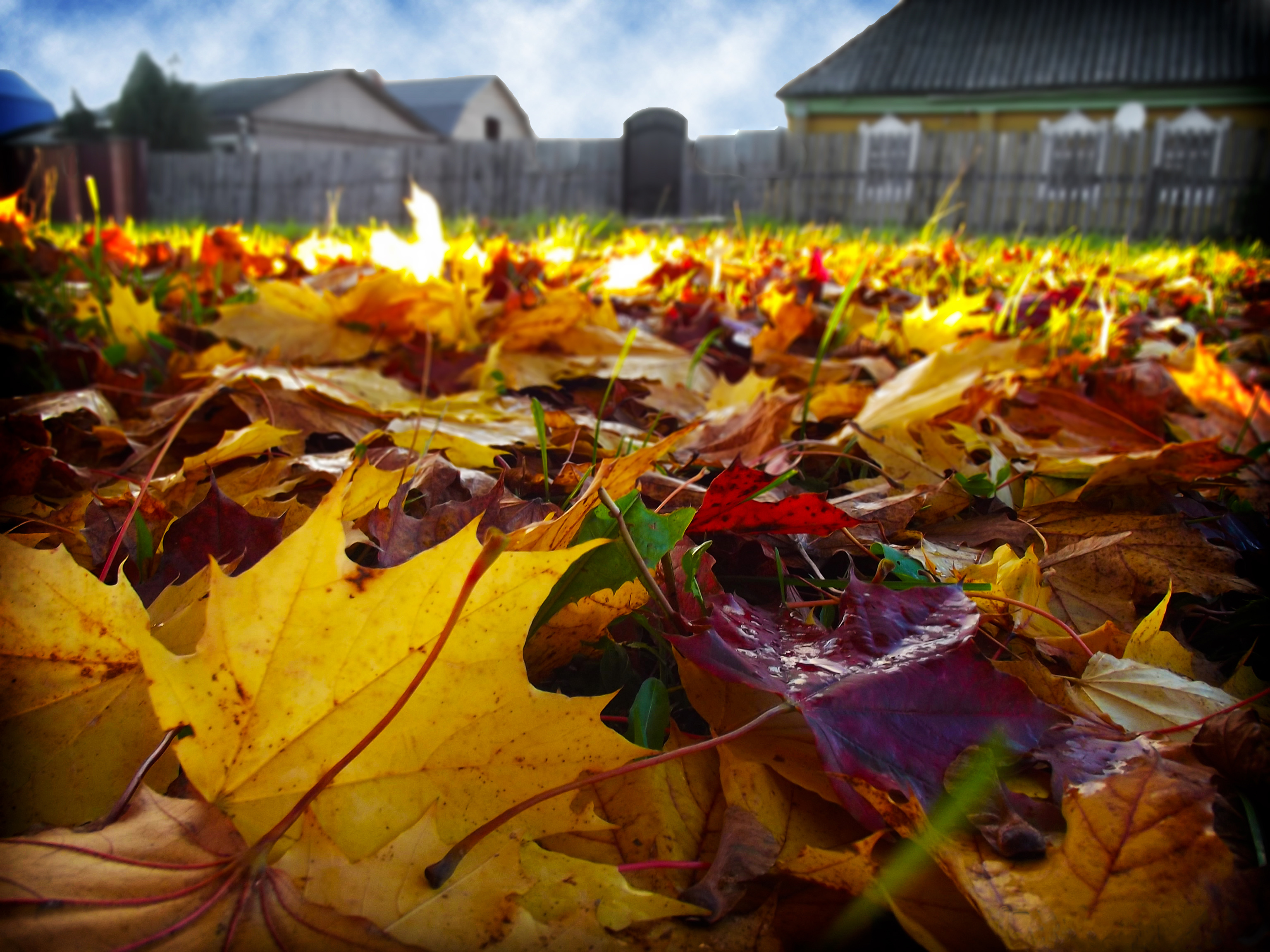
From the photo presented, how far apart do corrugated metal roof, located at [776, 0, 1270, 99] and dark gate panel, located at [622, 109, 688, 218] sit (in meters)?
7.58

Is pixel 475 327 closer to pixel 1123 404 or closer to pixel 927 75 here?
pixel 1123 404

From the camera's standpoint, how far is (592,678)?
2.07ft

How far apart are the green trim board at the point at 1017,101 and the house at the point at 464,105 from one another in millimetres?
20050

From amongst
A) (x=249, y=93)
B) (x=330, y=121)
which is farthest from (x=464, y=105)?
(x=249, y=93)

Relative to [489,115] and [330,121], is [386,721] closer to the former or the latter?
[330,121]

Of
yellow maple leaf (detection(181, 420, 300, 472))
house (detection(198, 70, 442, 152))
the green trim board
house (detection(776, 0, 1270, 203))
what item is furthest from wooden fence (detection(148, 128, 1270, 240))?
yellow maple leaf (detection(181, 420, 300, 472))

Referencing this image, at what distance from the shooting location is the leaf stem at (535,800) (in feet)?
1.32

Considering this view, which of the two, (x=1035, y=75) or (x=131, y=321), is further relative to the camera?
(x=1035, y=75)

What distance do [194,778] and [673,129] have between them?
12504 mm

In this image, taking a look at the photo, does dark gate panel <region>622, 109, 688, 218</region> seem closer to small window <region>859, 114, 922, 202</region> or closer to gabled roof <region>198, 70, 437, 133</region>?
small window <region>859, 114, 922, 202</region>

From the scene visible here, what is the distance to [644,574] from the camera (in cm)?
51

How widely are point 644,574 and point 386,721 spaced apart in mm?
173

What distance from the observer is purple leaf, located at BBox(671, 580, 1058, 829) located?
462 mm

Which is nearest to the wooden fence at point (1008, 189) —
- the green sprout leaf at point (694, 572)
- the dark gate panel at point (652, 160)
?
the dark gate panel at point (652, 160)
